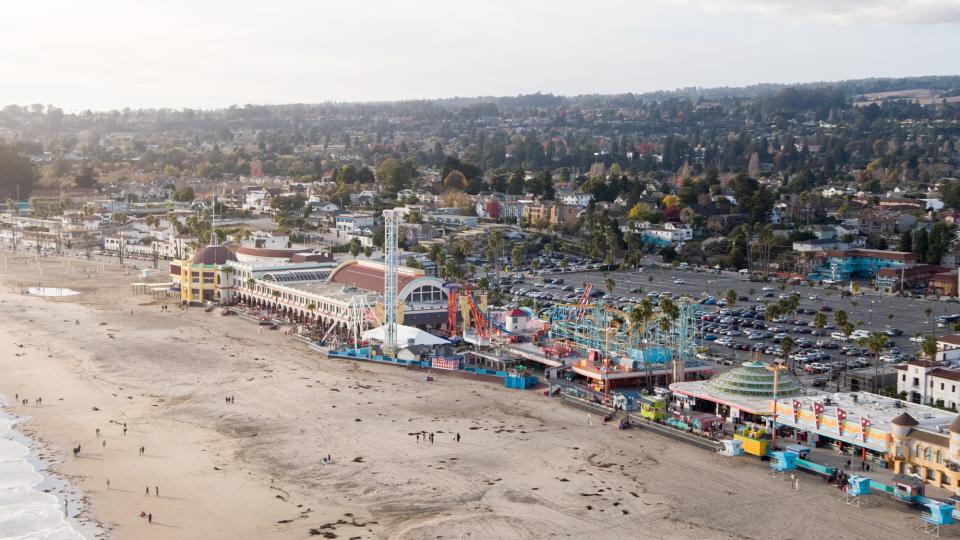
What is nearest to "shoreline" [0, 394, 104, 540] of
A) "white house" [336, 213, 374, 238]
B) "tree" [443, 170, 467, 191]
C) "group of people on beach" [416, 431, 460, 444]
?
"group of people on beach" [416, 431, 460, 444]

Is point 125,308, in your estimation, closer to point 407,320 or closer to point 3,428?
point 407,320

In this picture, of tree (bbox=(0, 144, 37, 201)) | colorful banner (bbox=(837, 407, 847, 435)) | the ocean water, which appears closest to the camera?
the ocean water

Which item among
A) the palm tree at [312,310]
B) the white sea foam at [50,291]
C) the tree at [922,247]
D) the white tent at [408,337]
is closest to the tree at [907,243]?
the tree at [922,247]

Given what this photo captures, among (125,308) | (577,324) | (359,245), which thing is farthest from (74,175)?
(577,324)

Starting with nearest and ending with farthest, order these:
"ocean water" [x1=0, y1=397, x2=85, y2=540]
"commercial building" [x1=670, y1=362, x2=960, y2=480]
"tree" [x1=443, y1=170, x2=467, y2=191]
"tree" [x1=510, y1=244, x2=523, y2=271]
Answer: "ocean water" [x1=0, y1=397, x2=85, y2=540], "commercial building" [x1=670, y1=362, x2=960, y2=480], "tree" [x1=510, y1=244, x2=523, y2=271], "tree" [x1=443, y1=170, x2=467, y2=191]

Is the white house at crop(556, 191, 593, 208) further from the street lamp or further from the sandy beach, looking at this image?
the street lamp

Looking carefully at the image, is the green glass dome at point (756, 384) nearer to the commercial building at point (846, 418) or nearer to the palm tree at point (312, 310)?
the commercial building at point (846, 418)

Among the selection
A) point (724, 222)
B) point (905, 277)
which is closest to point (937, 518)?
point (905, 277)

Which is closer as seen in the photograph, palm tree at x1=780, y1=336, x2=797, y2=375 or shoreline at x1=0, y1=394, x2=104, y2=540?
shoreline at x1=0, y1=394, x2=104, y2=540
